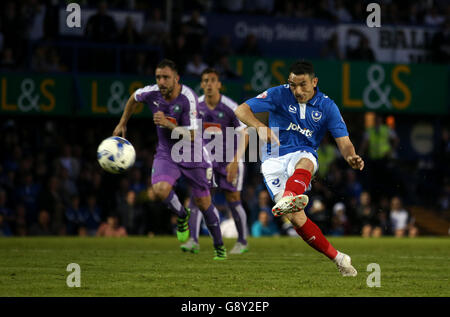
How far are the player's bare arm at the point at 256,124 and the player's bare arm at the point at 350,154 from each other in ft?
2.15

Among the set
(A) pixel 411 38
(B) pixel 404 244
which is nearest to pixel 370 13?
(A) pixel 411 38

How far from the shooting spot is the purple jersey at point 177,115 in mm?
11102

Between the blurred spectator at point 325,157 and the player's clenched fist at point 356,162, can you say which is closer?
the player's clenched fist at point 356,162

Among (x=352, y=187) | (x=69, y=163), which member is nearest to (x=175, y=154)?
(x=69, y=163)

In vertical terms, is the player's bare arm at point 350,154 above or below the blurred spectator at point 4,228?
above

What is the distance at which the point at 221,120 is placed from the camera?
41.5ft

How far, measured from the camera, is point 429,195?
72.9 feet

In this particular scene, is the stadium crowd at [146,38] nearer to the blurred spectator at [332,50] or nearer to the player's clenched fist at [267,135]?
the blurred spectator at [332,50]

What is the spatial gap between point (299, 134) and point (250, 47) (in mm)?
12113

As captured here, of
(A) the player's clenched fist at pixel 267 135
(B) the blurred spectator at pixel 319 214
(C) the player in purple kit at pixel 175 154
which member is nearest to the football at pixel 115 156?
(C) the player in purple kit at pixel 175 154

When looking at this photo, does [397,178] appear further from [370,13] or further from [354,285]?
[354,285]

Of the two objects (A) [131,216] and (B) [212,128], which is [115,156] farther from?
(A) [131,216]

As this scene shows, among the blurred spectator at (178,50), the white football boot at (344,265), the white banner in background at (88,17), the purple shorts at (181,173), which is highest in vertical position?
the white banner in background at (88,17)

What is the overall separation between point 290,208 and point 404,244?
25.6ft
